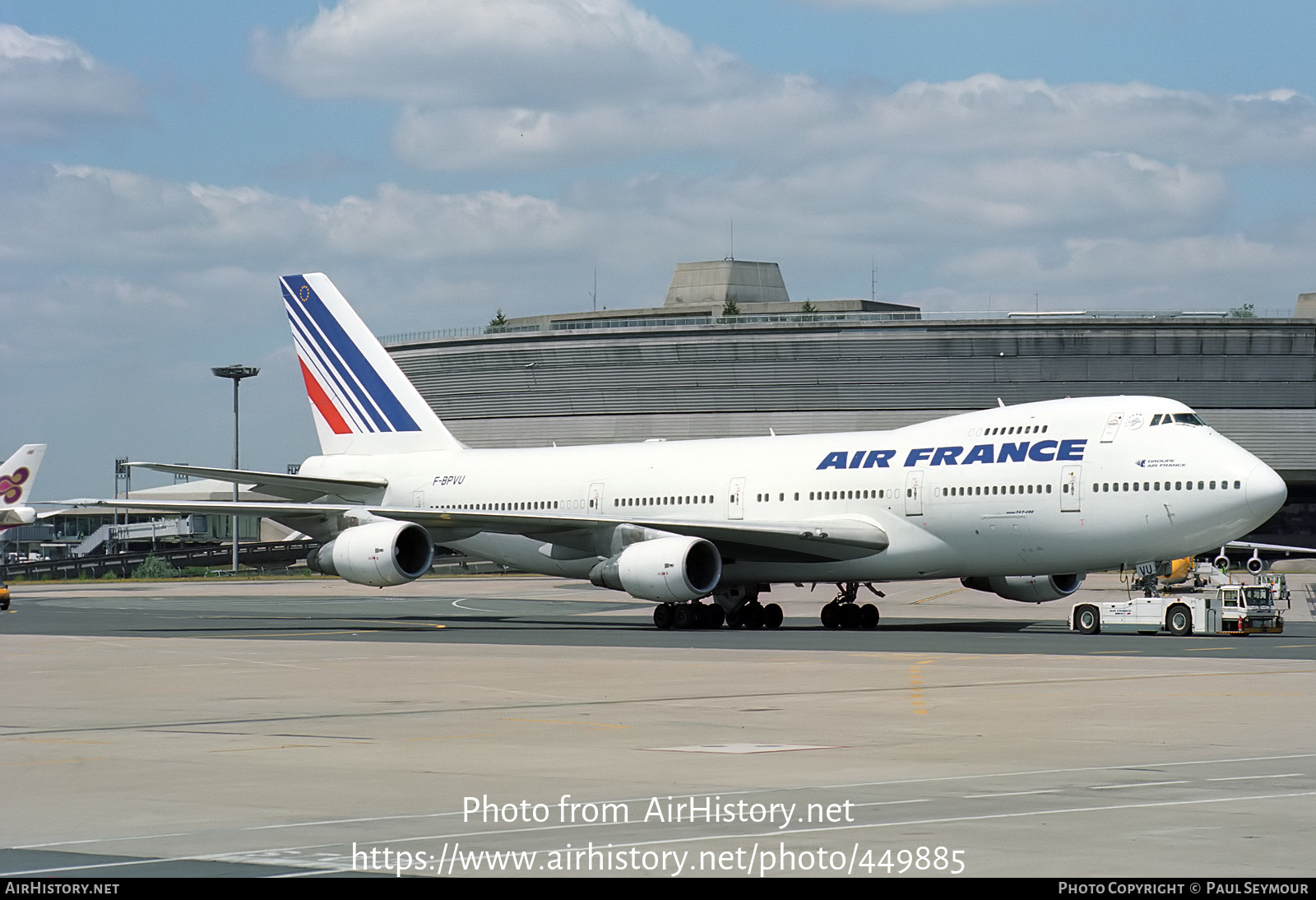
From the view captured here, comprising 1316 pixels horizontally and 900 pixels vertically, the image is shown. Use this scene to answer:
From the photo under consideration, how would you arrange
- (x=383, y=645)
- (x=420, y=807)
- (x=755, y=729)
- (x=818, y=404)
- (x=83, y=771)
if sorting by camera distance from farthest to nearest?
(x=818, y=404) < (x=383, y=645) < (x=755, y=729) < (x=83, y=771) < (x=420, y=807)

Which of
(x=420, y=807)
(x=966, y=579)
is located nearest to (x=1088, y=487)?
(x=966, y=579)

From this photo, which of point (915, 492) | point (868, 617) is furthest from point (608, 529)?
point (915, 492)

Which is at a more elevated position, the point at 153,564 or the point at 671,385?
the point at 671,385

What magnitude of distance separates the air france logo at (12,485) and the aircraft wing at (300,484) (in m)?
53.8

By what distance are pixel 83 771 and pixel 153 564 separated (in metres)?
83.5

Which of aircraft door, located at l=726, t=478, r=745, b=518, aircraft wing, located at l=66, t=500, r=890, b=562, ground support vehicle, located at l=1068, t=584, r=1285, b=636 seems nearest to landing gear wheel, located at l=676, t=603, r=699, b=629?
aircraft wing, located at l=66, t=500, r=890, b=562

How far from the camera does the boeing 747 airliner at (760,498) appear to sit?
33688 mm

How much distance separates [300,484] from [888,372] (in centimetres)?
6780

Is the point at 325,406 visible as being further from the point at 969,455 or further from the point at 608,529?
the point at 969,455

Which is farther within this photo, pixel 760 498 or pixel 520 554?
pixel 520 554

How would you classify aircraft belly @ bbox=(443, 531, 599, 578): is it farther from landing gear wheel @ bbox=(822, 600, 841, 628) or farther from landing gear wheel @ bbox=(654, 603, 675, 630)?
landing gear wheel @ bbox=(822, 600, 841, 628)

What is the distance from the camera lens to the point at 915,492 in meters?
36.2

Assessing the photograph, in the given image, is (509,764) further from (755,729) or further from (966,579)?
(966,579)

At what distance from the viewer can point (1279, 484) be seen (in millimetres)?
32625
